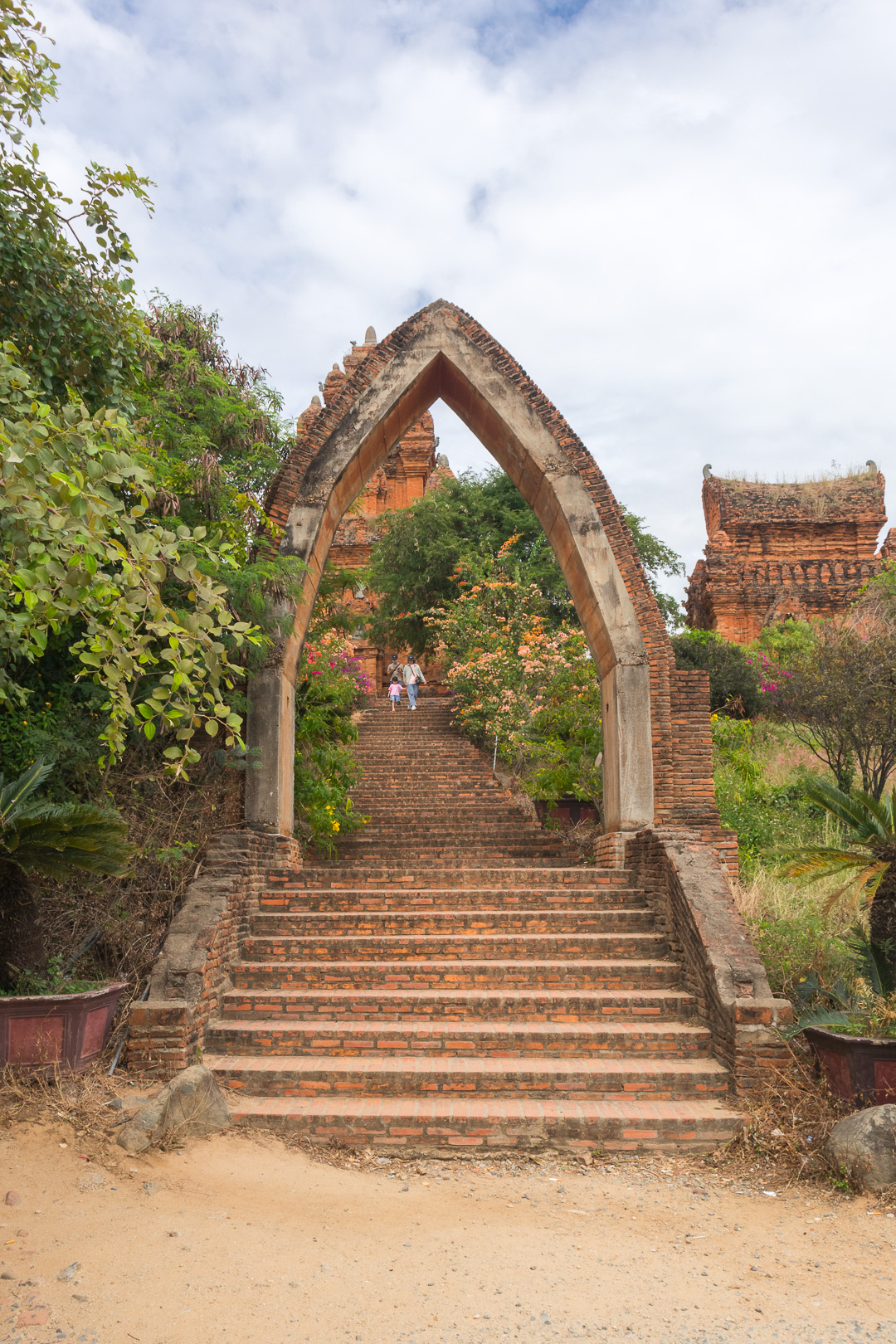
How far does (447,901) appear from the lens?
7582mm

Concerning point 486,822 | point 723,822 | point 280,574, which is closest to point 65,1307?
point 280,574

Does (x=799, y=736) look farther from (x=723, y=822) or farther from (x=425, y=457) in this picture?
(x=425, y=457)

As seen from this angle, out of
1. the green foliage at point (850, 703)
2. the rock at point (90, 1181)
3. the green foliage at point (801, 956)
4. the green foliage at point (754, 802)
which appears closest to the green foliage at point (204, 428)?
the rock at point (90, 1181)

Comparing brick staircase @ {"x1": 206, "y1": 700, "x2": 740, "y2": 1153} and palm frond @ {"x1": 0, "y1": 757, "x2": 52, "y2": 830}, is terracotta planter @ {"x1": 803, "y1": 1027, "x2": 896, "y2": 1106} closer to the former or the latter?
brick staircase @ {"x1": 206, "y1": 700, "x2": 740, "y2": 1153}

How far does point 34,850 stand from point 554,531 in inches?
243

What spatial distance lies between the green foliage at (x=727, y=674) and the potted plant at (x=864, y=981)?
35.3 feet

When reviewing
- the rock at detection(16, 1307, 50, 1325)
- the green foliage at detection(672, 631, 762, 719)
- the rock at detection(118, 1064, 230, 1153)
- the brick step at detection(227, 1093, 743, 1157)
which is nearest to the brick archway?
the rock at detection(118, 1064, 230, 1153)

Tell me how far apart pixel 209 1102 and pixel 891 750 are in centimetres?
954

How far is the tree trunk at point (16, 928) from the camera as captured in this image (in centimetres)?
526

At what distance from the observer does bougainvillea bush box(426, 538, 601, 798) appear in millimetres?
12273

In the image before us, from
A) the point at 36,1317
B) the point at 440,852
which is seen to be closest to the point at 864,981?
the point at 440,852

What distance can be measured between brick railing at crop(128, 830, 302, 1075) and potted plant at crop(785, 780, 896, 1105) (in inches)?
144

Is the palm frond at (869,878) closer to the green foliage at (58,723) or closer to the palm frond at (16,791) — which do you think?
the palm frond at (16,791)

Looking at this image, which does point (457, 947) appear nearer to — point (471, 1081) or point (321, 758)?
point (471, 1081)
